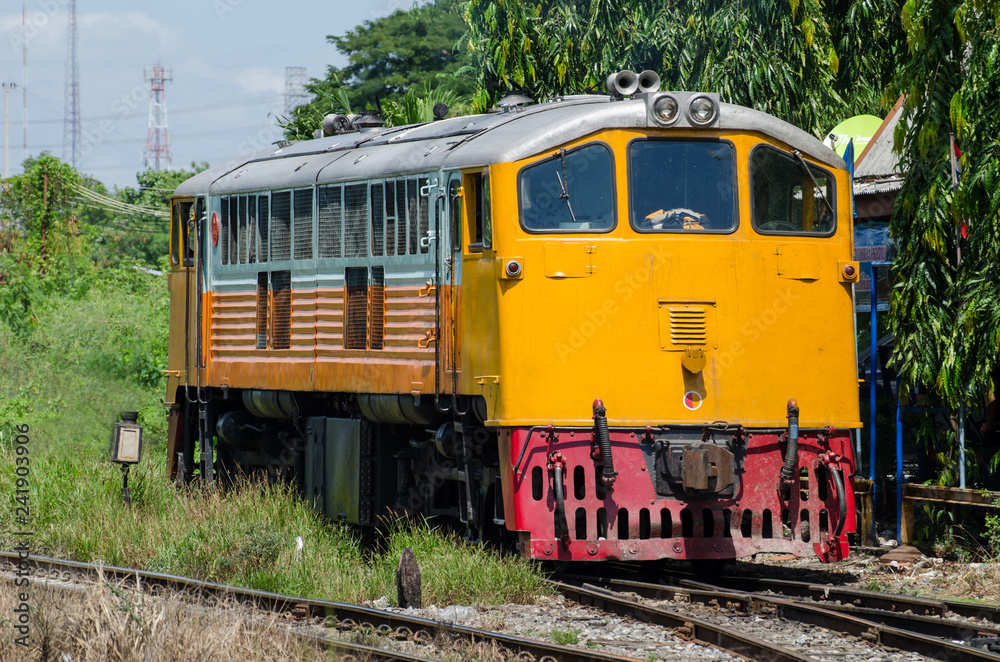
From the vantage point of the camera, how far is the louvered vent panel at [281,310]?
13.0m

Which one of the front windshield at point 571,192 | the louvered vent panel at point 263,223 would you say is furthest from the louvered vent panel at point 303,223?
the front windshield at point 571,192

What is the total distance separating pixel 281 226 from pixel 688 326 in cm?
452

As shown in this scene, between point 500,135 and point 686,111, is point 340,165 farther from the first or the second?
point 686,111

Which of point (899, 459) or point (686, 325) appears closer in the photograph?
point (686, 325)

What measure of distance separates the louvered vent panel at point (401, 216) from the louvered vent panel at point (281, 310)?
1.85 meters

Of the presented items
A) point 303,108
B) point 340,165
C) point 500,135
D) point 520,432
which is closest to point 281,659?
point 520,432

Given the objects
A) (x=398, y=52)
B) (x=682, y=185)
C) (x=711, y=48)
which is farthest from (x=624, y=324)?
(x=398, y=52)

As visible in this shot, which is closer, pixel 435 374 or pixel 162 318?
pixel 435 374

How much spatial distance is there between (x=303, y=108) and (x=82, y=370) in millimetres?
5792

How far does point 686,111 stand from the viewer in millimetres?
10477

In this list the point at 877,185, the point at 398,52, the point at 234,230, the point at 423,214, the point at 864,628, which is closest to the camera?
the point at 864,628

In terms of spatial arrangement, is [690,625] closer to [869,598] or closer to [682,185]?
[869,598]

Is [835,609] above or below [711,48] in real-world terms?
below

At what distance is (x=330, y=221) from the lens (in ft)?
40.6
